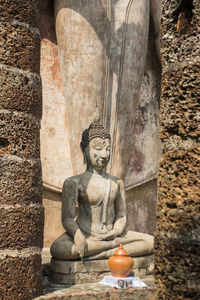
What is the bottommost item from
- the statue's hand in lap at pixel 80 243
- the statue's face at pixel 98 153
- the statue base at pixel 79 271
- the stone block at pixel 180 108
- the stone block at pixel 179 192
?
the statue base at pixel 79 271

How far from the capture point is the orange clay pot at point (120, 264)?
168 inches

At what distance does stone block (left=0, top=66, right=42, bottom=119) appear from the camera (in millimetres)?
3525

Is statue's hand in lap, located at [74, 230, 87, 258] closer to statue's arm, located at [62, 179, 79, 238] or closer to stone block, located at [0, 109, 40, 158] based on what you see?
statue's arm, located at [62, 179, 79, 238]

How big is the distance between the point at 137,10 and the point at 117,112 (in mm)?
1388

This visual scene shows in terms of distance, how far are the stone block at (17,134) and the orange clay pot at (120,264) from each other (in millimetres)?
1298

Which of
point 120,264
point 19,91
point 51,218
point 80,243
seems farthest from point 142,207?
point 19,91

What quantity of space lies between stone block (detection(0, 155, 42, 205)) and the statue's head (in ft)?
4.66

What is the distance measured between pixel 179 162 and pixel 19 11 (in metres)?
2.28

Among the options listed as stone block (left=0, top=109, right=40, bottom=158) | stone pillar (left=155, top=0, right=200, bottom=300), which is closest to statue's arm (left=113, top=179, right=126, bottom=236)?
stone block (left=0, top=109, right=40, bottom=158)

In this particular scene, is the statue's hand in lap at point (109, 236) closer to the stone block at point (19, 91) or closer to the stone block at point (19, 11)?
the stone block at point (19, 91)

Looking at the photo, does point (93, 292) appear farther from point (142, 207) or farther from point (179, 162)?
point (142, 207)

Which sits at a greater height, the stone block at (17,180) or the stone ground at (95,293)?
the stone block at (17,180)

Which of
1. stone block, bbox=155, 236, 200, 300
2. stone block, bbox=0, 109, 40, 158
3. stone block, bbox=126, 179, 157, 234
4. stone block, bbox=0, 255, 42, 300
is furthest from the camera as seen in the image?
stone block, bbox=126, 179, 157, 234

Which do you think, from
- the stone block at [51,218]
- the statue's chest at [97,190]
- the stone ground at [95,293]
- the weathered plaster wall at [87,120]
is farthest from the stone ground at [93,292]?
the weathered plaster wall at [87,120]
